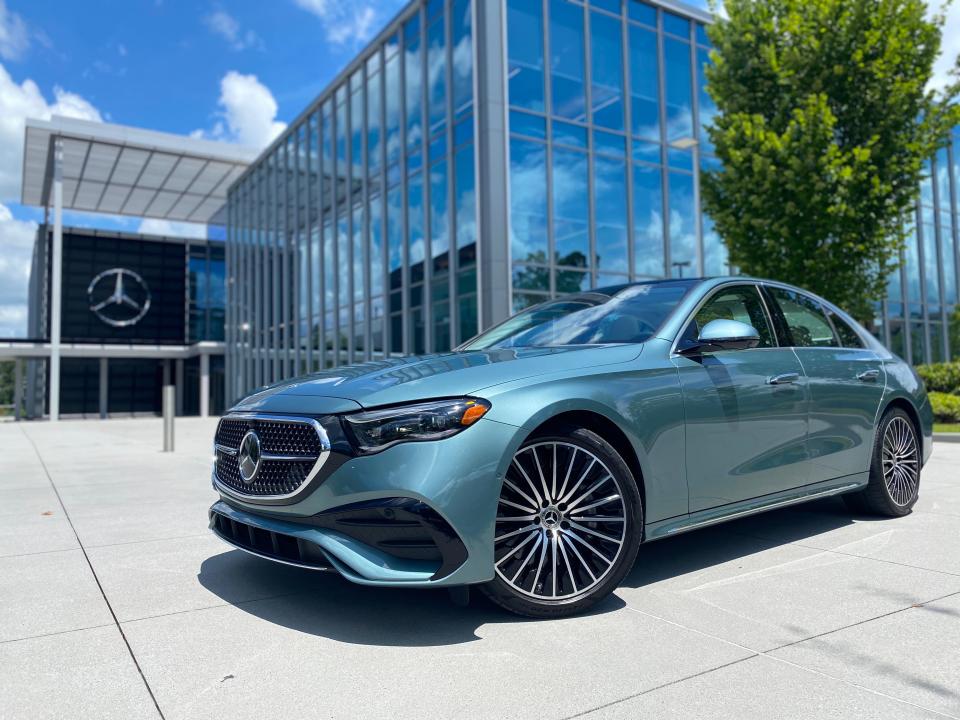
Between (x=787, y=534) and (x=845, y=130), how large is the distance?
10.3 m

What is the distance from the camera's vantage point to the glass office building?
16.0 m

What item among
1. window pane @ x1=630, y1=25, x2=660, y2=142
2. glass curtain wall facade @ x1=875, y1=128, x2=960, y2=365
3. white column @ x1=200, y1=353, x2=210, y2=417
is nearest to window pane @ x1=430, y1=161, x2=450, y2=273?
window pane @ x1=630, y1=25, x2=660, y2=142

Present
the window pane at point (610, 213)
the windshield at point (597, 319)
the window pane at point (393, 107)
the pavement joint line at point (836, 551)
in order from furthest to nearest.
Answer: the window pane at point (393, 107), the window pane at point (610, 213), the windshield at point (597, 319), the pavement joint line at point (836, 551)

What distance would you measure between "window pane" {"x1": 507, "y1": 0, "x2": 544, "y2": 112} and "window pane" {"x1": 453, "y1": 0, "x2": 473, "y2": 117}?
895mm

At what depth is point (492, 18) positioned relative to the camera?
1590 centimetres

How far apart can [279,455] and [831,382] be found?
3216mm

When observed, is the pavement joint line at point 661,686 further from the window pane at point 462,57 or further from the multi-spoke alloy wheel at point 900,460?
the window pane at point 462,57

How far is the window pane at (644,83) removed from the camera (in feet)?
60.2

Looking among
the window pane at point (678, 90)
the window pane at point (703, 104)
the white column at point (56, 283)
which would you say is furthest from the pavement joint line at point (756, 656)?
the white column at point (56, 283)

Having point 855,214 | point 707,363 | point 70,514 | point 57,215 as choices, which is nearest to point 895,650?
point 707,363

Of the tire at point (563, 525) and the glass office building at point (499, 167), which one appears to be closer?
the tire at point (563, 525)

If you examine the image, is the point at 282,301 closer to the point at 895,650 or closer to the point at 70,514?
the point at 70,514

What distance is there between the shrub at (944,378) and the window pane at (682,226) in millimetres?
5789

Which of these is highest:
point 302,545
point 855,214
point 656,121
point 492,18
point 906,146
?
point 492,18
